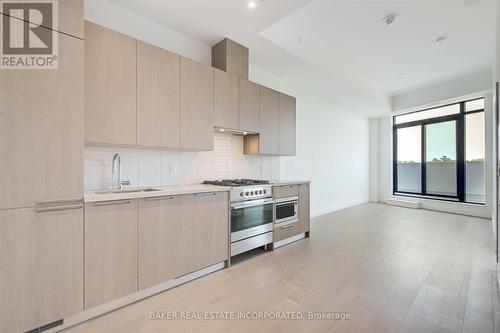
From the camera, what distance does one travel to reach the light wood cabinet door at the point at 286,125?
375 cm

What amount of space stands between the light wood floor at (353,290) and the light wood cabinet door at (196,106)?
1.55 metres

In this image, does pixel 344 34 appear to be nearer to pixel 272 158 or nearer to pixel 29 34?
pixel 272 158

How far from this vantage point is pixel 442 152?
602 cm

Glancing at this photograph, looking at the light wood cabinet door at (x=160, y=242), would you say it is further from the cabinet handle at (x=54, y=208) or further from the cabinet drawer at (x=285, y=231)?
the cabinet drawer at (x=285, y=231)

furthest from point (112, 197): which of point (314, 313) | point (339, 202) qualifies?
point (339, 202)

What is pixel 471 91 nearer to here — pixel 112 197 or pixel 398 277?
pixel 398 277

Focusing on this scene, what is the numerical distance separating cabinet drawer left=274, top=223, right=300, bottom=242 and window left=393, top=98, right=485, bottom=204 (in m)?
5.10

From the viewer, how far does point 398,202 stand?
6621 millimetres

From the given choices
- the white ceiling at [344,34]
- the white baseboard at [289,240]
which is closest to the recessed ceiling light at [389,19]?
the white ceiling at [344,34]

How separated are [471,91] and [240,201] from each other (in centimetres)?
577

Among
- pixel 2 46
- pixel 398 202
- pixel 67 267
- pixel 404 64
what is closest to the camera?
pixel 2 46

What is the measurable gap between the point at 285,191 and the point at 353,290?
1545mm

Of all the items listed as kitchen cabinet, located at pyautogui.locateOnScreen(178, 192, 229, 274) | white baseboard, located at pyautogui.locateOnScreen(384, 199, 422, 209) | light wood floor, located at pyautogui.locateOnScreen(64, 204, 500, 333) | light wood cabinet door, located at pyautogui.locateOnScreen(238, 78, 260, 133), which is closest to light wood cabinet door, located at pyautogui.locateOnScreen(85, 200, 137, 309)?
light wood floor, located at pyautogui.locateOnScreen(64, 204, 500, 333)

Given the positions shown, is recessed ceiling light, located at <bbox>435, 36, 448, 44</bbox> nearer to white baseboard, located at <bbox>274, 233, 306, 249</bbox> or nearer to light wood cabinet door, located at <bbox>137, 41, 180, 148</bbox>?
white baseboard, located at <bbox>274, 233, 306, 249</bbox>
